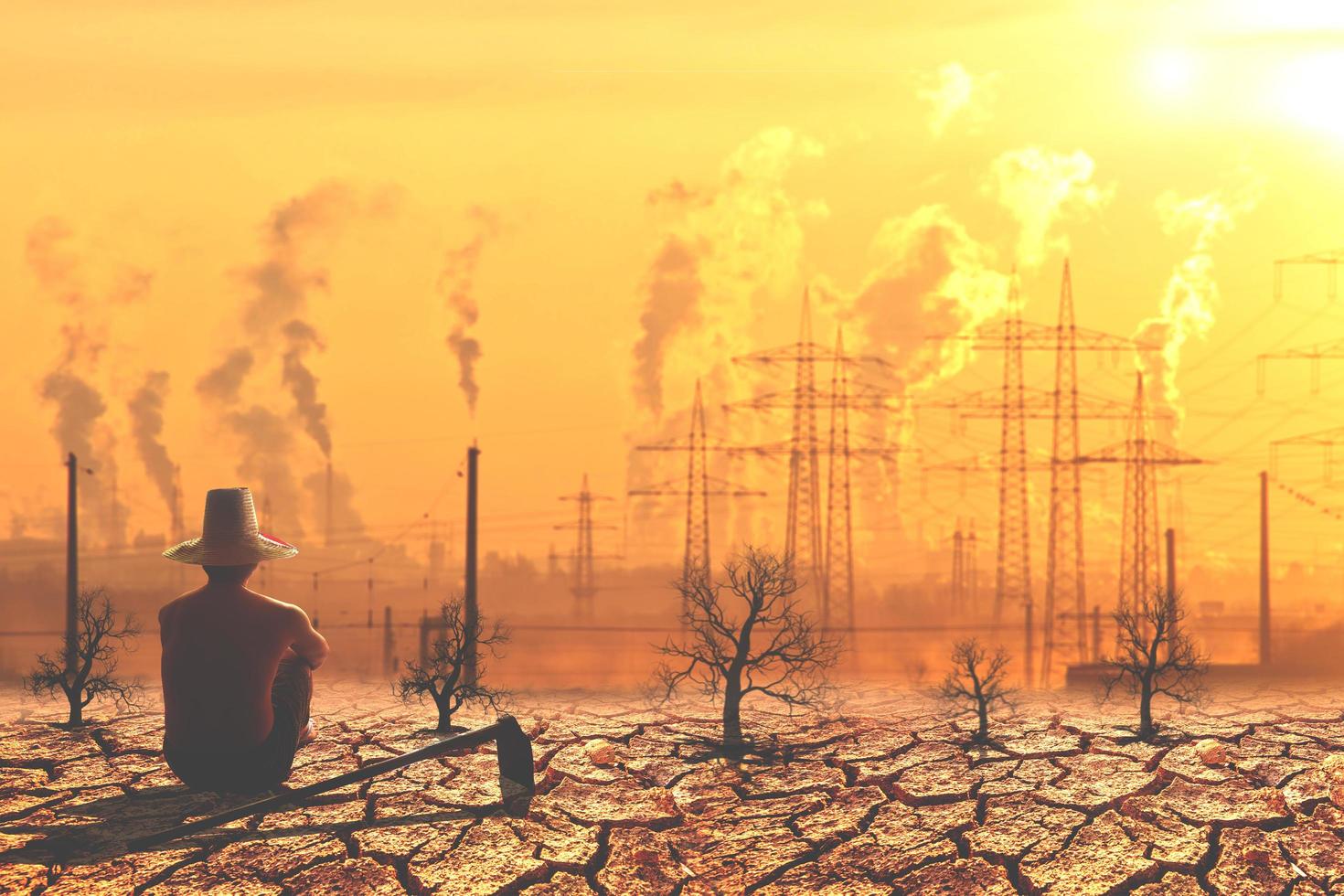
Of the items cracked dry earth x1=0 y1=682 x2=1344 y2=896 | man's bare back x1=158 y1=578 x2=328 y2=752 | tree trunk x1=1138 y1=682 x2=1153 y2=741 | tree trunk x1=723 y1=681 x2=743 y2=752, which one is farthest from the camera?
tree trunk x1=1138 y1=682 x2=1153 y2=741

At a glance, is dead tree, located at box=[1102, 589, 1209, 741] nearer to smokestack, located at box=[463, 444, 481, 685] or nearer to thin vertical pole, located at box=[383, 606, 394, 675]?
smokestack, located at box=[463, 444, 481, 685]

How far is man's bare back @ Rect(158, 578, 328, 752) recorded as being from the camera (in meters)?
9.90

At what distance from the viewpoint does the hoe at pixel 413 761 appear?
10016mm

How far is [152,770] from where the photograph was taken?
12.1m

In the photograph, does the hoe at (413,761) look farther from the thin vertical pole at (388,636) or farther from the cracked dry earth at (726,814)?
the thin vertical pole at (388,636)

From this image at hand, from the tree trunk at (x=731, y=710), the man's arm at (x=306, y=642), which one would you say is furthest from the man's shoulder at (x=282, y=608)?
the tree trunk at (x=731, y=710)

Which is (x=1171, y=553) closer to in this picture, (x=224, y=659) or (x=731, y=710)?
(x=731, y=710)

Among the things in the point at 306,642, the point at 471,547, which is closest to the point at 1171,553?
the point at 471,547

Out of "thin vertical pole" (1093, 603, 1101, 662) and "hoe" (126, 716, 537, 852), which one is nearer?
"hoe" (126, 716, 537, 852)

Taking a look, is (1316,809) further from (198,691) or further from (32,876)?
(32,876)

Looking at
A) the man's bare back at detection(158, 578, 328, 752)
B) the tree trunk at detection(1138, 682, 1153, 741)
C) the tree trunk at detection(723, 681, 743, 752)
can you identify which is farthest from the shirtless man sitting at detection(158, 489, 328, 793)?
the tree trunk at detection(1138, 682, 1153, 741)

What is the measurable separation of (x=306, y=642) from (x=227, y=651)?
597mm

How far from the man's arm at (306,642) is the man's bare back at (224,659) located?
0.01 metres

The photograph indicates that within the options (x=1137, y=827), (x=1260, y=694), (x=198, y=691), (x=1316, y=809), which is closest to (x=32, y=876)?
(x=198, y=691)
